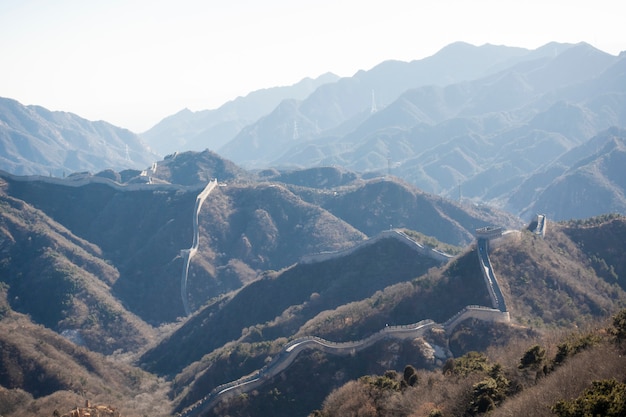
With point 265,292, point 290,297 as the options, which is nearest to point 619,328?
point 290,297

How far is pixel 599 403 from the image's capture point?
32906 millimetres

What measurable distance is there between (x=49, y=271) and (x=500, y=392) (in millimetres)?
99064

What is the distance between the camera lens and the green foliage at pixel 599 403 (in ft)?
106

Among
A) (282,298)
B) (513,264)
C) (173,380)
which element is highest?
(513,264)

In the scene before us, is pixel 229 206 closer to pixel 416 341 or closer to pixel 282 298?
pixel 282 298

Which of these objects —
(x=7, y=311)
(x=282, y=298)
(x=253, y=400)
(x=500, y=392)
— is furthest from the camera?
(x=7, y=311)

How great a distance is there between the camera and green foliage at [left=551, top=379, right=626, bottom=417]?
32.4m

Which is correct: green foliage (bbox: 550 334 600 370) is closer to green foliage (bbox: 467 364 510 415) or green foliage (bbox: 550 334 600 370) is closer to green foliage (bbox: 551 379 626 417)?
green foliage (bbox: 467 364 510 415)

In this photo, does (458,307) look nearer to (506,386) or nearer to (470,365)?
(470,365)

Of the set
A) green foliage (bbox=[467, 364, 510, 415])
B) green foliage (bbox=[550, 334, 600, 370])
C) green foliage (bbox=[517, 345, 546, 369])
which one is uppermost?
green foliage (bbox=[550, 334, 600, 370])

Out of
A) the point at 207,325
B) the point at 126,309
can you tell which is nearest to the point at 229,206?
the point at 126,309

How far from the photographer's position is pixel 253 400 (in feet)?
237

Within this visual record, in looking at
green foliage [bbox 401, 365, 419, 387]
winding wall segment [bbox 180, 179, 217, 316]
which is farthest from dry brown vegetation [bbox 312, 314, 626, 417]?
winding wall segment [bbox 180, 179, 217, 316]

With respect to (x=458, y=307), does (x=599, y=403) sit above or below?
above
